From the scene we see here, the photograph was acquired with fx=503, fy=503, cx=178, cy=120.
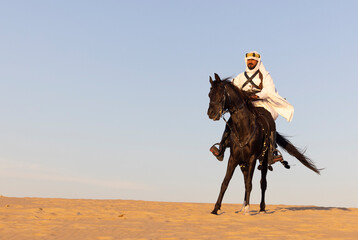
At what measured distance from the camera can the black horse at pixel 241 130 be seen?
1082 cm

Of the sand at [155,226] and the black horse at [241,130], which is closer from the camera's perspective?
the sand at [155,226]

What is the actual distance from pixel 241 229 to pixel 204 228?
654 millimetres

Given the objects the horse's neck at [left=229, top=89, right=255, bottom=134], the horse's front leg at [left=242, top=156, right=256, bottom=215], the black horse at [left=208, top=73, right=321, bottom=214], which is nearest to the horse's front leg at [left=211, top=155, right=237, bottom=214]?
the black horse at [left=208, top=73, right=321, bottom=214]

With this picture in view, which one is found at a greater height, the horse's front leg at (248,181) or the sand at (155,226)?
the horse's front leg at (248,181)

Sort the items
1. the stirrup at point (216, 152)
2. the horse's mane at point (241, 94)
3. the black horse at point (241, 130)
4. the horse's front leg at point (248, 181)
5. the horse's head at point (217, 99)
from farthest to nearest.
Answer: the stirrup at point (216, 152), the horse's front leg at point (248, 181), the horse's mane at point (241, 94), the black horse at point (241, 130), the horse's head at point (217, 99)

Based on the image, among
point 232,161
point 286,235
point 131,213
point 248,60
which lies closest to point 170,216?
point 131,213

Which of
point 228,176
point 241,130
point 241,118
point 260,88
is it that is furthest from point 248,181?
point 260,88

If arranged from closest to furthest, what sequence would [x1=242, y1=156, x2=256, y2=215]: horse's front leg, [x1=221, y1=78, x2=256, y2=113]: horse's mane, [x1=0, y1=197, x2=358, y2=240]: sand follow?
1. [x1=0, y1=197, x2=358, y2=240]: sand
2. [x1=221, y1=78, x2=256, y2=113]: horse's mane
3. [x1=242, y1=156, x2=256, y2=215]: horse's front leg

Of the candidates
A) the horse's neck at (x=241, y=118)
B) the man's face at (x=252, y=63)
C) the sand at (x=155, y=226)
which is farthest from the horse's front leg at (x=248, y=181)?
the man's face at (x=252, y=63)

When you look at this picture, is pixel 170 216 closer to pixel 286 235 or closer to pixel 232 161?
pixel 232 161

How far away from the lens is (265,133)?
1209 centimetres

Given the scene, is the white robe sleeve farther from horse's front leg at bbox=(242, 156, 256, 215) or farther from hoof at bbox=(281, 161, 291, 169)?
hoof at bbox=(281, 161, 291, 169)

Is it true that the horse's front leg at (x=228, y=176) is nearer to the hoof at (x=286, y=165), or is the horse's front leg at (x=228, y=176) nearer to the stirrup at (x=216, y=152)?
the stirrup at (x=216, y=152)

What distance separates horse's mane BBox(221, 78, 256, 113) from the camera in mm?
11148
